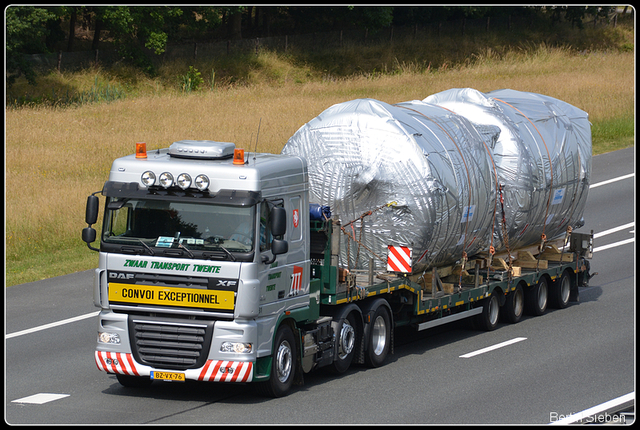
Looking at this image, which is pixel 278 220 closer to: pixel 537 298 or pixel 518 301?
pixel 518 301

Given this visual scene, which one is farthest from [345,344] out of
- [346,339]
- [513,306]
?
[513,306]

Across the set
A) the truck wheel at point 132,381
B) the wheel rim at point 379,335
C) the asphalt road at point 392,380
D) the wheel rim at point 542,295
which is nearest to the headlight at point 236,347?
the asphalt road at point 392,380

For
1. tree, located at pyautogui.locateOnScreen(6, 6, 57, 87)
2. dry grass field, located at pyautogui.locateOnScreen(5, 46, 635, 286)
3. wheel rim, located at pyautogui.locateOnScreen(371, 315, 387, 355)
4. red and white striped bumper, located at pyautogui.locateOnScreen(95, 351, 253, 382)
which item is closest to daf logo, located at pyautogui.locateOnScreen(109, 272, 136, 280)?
red and white striped bumper, located at pyautogui.locateOnScreen(95, 351, 253, 382)

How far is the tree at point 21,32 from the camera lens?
39.2 metres

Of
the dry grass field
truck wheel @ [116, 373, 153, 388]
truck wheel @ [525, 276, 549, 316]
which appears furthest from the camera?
the dry grass field

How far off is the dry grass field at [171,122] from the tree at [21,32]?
410 centimetres

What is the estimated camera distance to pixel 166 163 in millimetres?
10688

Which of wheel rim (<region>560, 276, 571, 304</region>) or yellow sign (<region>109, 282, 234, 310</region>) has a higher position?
yellow sign (<region>109, 282, 234, 310</region>)

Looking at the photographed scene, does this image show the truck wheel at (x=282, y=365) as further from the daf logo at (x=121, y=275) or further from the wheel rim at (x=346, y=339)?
the daf logo at (x=121, y=275)

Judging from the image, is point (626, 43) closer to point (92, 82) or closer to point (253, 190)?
point (92, 82)

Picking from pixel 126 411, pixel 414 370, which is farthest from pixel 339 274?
pixel 126 411

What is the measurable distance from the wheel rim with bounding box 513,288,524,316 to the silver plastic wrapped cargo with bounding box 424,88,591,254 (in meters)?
0.84

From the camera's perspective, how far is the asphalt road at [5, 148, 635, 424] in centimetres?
1020

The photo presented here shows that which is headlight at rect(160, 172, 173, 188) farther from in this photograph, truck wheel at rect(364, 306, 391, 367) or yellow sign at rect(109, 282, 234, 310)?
truck wheel at rect(364, 306, 391, 367)
